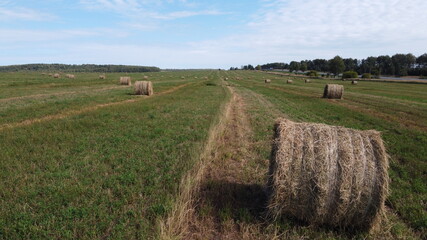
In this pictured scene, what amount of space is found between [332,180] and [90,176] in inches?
233

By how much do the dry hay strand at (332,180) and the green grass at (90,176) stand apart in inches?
97.4

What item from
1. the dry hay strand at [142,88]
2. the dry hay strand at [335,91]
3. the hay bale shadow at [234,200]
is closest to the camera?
the hay bale shadow at [234,200]

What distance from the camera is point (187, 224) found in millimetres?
4660

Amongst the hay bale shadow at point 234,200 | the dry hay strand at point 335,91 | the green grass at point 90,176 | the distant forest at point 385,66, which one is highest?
the distant forest at point 385,66

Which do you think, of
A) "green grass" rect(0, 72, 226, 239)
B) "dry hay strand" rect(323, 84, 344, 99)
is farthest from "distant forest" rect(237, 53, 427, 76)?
"green grass" rect(0, 72, 226, 239)

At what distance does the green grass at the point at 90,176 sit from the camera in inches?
176

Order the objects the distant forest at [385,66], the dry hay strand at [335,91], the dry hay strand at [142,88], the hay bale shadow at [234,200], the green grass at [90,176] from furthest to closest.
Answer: the distant forest at [385,66]
the dry hay strand at [335,91]
the dry hay strand at [142,88]
the hay bale shadow at [234,200]
the green grass at [90,176]

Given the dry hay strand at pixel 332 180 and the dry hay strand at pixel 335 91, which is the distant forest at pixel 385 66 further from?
the dry hay strand at pixel 332 180

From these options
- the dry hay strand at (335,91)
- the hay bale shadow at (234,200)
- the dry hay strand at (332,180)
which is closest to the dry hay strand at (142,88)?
the dry hay strand at (335,91)

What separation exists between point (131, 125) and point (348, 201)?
10316 mm

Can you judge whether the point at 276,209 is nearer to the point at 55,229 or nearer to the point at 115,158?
the point at 55,229

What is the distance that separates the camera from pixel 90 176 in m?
6.45

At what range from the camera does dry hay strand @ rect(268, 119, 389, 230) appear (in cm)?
452

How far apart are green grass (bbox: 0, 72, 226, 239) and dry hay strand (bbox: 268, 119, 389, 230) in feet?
8.11
